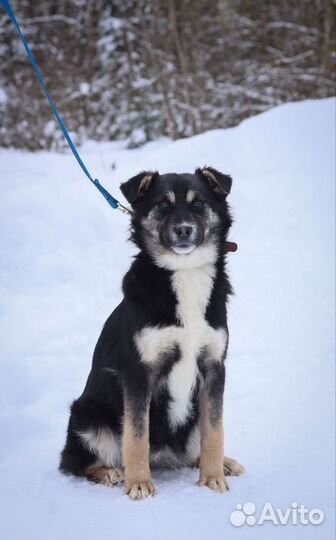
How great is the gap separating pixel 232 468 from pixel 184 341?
1116mm

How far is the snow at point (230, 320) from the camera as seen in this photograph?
3.53m

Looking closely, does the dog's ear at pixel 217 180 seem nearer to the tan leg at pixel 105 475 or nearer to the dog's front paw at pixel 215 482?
the dog's front paw at pixel 215 482

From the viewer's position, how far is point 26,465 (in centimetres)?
439

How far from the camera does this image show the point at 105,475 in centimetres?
385

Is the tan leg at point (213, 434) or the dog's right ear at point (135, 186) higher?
the dog's right ear at point (135, 186)

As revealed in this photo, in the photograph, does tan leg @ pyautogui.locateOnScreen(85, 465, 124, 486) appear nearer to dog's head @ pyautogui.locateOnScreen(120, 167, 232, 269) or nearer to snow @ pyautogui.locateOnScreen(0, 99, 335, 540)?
snow @ pyautogui.locateOnScreen(0, 99, 335, 540)

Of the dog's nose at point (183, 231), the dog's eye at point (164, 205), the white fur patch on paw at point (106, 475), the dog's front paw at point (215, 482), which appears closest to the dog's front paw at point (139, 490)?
the white fur patch on paw at point (106, 475)

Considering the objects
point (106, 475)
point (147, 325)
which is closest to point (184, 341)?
point (147, 325)

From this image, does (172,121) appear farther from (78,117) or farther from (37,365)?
(37,365)

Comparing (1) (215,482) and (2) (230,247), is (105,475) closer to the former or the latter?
(1) (215,482)

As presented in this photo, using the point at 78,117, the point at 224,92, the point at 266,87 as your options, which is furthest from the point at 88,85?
the point at 266,87

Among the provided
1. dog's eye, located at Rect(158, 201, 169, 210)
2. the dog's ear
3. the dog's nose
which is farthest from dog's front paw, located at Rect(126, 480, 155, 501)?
the dog's ear

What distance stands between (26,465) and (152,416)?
1172mm

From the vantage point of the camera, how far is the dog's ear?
4.06m
